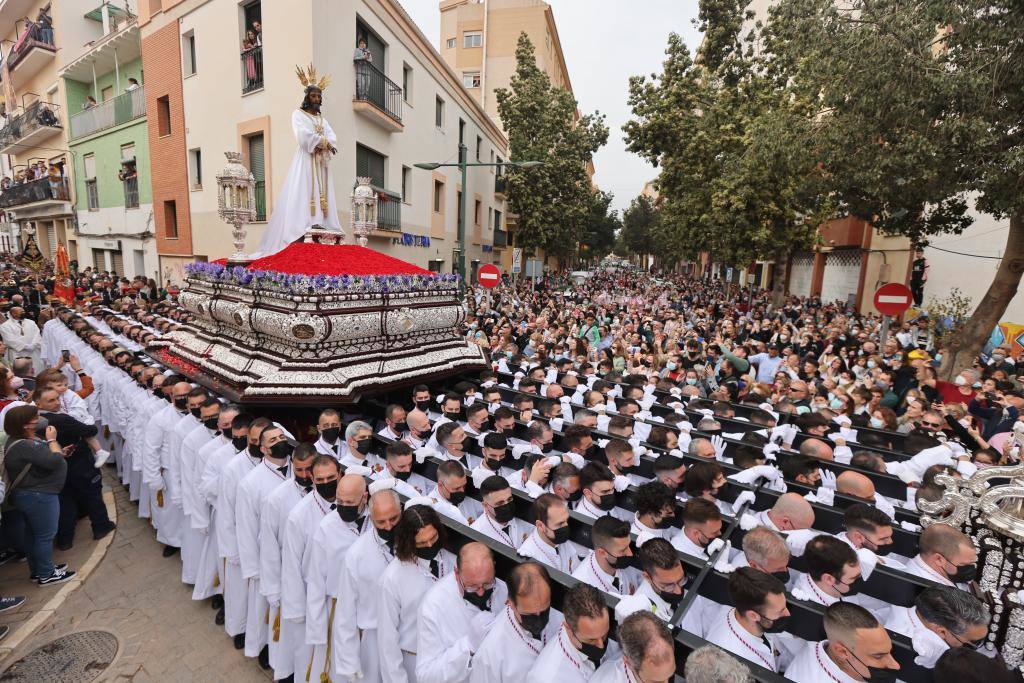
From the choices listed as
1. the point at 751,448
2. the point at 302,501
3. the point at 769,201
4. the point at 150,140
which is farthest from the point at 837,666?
the point at 150,140

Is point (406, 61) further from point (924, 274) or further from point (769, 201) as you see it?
point (924, 274)

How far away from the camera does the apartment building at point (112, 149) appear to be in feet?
61.8

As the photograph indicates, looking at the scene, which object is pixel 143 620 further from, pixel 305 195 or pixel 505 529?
pixel 305 195

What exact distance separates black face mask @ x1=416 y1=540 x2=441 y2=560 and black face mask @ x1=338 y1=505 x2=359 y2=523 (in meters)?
0.67

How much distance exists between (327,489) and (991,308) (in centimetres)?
1158

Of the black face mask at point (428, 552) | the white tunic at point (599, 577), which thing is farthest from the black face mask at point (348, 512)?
the white tunic at point (599, 577)

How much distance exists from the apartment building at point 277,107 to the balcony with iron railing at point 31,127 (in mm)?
11102

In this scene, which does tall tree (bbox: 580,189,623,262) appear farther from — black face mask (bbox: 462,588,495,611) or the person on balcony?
black face mask (bbox: 462,588,495,611)

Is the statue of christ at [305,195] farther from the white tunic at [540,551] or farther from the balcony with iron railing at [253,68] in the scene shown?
the balcony with iron railing at [253,68]

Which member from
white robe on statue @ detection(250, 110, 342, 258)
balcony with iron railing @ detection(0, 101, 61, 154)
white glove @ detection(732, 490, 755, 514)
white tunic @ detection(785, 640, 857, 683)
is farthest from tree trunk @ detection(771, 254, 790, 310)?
balcony with iron railing @ detection(0, 101, 61, 154)

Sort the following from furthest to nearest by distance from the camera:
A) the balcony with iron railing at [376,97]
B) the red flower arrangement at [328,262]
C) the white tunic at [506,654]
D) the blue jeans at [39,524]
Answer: the balcony with iron railing at [376,97], the red flower arrangement at [328,262], the blue jeans at [39,524], the white tunic at [506,654]

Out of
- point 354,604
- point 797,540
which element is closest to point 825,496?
point 797,540

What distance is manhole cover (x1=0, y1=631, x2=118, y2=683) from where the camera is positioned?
12.1ft

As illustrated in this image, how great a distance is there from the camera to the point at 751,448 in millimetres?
4895
